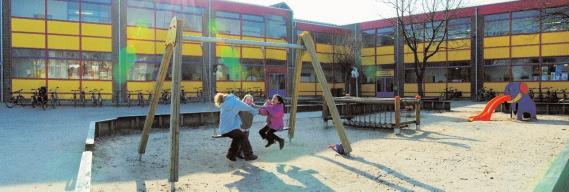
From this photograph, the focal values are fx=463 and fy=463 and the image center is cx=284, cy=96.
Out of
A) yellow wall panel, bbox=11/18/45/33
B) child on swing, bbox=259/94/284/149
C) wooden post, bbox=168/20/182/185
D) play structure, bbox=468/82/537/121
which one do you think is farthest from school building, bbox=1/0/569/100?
wooden post, bbox=168/20/182/185

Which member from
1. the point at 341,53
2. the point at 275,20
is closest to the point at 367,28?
the point at 341,53

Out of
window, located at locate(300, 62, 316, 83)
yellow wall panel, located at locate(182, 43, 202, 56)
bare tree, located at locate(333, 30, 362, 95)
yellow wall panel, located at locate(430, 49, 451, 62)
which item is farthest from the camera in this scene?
bare tree, located at locate(333, 30, 362, 95)

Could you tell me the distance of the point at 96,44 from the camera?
2512 centimetres

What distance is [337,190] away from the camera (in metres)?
5.54

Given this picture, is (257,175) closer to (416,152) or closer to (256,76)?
(416,152)

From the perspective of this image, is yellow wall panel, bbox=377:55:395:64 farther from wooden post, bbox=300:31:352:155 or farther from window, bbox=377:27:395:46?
wooden post, bbox=300:31:352:155

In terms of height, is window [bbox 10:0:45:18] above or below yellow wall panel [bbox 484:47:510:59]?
above

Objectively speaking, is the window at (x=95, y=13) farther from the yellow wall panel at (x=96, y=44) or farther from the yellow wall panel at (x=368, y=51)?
the yellow wall panel at (x=368, y=51)

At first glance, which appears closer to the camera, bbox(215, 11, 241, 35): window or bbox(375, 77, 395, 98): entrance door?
bbox(215, 11, 241, 35): window

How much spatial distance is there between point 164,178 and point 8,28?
68.9ft

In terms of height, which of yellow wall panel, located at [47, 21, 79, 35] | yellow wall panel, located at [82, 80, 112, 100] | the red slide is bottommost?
the red slide

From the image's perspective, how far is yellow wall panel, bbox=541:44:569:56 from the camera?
28609mm

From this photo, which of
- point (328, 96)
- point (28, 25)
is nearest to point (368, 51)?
point (28, 25)

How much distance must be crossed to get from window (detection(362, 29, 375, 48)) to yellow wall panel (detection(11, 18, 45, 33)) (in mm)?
23772
